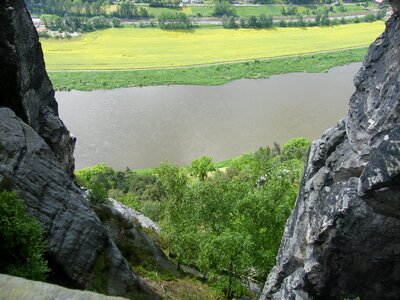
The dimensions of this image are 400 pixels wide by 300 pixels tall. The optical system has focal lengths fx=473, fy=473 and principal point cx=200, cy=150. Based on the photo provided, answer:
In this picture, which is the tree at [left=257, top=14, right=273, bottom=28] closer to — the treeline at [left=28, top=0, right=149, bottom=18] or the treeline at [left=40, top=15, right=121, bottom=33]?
the treeline at [left=28, top=0, right=149, bottom=18]

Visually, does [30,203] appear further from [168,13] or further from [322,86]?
[168,13]

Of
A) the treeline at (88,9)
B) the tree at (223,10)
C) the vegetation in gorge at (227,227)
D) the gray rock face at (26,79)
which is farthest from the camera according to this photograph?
the tree at (223,10)

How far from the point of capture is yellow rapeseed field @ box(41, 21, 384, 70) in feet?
315

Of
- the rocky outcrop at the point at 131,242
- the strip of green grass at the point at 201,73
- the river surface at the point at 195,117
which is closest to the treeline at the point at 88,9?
the strip of green grass at the point at 201,73

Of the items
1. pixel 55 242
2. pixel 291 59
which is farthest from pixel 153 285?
pixel 291 59

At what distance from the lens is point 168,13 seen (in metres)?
119

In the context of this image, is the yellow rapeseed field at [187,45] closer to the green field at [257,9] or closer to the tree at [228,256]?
the green field at [257,9]

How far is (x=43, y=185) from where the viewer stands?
17656mm

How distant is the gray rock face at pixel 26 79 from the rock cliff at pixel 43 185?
0.11ft

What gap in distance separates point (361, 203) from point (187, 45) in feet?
307

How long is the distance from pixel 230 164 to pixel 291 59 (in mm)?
50133

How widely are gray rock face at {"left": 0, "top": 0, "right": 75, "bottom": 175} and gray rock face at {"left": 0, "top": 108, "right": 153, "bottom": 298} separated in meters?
2.12

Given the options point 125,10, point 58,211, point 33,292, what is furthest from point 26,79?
point 125,10

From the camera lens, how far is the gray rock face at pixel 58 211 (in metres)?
17.0
